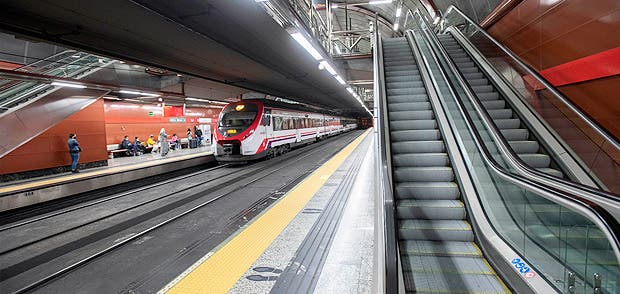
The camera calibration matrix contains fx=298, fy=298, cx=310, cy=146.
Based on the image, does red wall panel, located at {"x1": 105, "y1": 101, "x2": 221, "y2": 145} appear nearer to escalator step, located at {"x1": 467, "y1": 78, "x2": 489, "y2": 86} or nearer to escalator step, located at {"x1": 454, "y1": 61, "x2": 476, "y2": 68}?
escalator step, located at {"x1": 454, "y1": 61, "x2": 476, "y2": 68}

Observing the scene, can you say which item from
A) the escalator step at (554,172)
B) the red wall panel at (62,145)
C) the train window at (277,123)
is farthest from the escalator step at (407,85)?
the red wall panel at (62,145)

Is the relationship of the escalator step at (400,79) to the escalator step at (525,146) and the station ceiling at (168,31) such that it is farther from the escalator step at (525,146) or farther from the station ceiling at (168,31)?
the escalator step at (525,146)

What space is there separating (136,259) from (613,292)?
14.7ft

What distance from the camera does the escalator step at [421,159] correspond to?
4.35 metres

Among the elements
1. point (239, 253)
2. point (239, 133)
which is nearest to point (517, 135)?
point (239, 253)

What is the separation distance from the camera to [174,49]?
25.9 feet

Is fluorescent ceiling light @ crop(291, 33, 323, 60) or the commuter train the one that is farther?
the commuter train

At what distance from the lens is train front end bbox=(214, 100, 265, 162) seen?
1062 centimetres

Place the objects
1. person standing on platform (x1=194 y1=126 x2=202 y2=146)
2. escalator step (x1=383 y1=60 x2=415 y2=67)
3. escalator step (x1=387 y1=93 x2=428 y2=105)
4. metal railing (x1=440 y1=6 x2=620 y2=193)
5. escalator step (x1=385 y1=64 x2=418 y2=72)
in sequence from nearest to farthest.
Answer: metal railing (x1=440 y1=6 x2=620 y2=193) < escalator step (x1=387 y1=93 x2=428 y2=105) < escalator step (x1=385 y1=64 x2=418 y2=72) < escalator step (x1=383 y1=60 x2=415 y2=67) < person standing on platform (x1=194 y1=126 x2=202 y2=146)

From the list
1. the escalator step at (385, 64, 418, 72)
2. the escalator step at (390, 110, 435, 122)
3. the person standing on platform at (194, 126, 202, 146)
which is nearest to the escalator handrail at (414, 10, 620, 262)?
the escalator step at (390, 110, 435, 122)

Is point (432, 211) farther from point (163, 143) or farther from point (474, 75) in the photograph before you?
point (163, 143)

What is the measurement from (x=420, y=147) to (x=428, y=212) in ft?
4.34

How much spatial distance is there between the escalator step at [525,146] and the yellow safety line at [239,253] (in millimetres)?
3463

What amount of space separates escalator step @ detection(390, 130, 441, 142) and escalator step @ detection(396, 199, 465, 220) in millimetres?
1453
